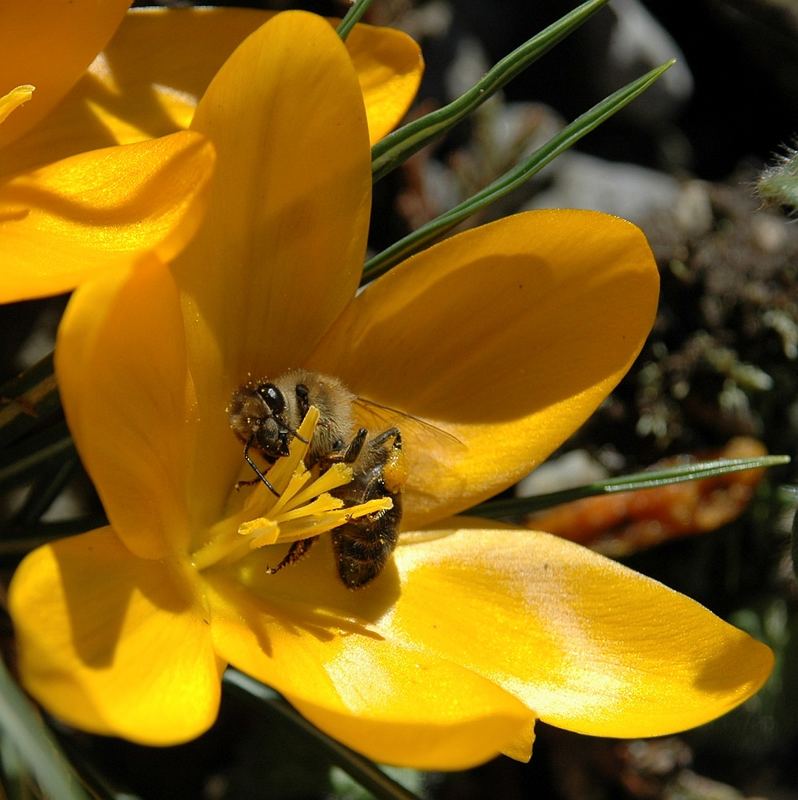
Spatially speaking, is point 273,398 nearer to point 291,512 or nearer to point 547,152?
point 291,512

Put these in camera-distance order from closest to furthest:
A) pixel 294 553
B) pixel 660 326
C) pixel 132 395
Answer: pixel 132 395
pixel 294 553
pixel 660 326

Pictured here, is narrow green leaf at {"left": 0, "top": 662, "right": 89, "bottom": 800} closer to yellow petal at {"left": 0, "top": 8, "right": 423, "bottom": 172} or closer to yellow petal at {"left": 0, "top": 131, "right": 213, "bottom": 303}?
yellow petal at {"left": 0, "top": 131, "right": 213, "bottom": 303}

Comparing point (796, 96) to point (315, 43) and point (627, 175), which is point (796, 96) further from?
point (315, 43)

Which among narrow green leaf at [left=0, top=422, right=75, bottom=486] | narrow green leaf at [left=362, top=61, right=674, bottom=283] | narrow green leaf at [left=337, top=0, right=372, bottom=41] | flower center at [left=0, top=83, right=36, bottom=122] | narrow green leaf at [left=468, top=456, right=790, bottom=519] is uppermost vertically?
flower center at [left=0, top=83, right=36, bottom=122]

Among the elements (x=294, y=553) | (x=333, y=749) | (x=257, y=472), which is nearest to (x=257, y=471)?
(x=257, y=472)

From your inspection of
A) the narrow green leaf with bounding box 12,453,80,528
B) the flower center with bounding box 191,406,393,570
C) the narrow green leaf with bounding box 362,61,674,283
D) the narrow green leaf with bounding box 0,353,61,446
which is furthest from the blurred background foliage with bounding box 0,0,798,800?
the narrow green leaf with bounding box 362,61,674,283

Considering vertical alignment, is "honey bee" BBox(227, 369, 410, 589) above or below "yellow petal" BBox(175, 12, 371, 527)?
below
